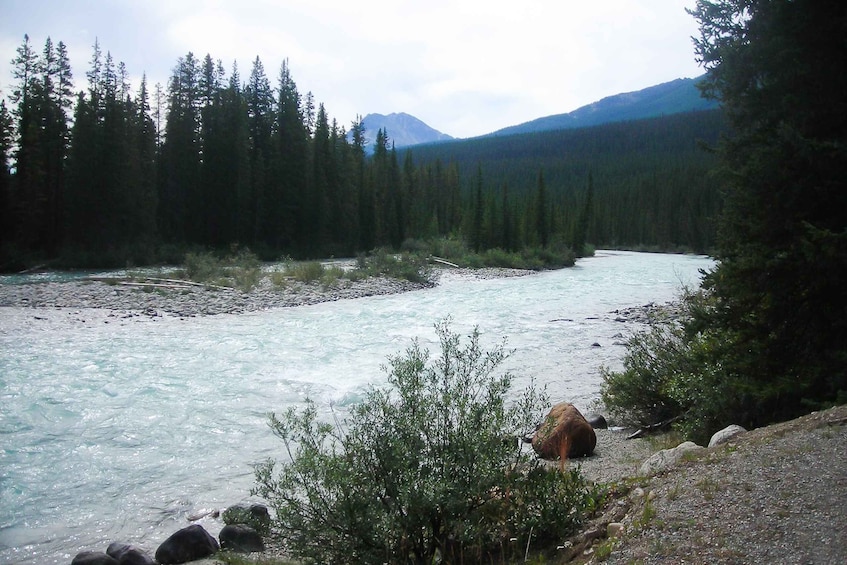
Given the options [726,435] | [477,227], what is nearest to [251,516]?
[726,435]

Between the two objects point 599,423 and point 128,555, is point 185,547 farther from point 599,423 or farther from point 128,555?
point 599,423

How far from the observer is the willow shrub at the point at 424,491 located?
4039 mm

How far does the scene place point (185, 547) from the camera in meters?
5.46

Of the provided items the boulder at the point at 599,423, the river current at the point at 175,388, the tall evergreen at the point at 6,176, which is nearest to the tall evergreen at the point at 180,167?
the tall evergreen at the point at 6,176

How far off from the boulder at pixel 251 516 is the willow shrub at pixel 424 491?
34cm

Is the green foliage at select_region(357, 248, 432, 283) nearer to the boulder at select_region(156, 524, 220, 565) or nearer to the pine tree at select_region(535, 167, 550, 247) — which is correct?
the boulder at select_region(156, 524, 220, 565)

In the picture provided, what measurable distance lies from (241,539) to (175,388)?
6865mm

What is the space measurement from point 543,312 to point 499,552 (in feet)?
61.1

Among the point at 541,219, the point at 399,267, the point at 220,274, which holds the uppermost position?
the point at 541,219

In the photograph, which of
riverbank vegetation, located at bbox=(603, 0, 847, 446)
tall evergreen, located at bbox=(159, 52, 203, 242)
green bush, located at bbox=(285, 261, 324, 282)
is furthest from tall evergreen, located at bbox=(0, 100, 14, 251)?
riverbank vegetation, located at bbox=(603, 0, 847, 446)

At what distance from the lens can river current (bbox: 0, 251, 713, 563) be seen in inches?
264

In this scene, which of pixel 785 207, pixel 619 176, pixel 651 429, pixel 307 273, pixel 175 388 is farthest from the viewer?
pixel 619 176

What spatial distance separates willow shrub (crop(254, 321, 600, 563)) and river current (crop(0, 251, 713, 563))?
2551 millimetres

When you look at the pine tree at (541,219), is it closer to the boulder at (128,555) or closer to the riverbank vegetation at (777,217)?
the riverbank vegetation at (777,217)
